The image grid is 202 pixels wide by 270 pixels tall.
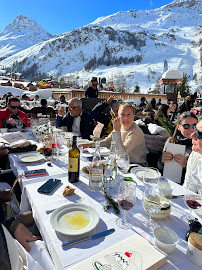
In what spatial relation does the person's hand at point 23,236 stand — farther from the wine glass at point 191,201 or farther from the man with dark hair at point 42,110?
the man with dark hair at point 42,110

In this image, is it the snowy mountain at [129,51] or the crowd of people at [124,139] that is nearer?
the crowd of people at [124,139]

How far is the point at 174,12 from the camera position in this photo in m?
194

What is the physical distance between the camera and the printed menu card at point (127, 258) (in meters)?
0.80

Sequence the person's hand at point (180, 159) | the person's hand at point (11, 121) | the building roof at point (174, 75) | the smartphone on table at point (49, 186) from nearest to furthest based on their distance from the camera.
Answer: the smartphone on table at point (49, 186) → the person's hand at point (180, 159) → the person's hand at point (11, 121) → the building roof at point (174, 75)

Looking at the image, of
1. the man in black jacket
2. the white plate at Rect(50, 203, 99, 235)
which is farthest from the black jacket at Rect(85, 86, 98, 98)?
the white plate at Rect(50, 203, 99, 235)

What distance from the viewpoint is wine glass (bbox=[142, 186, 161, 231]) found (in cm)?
108

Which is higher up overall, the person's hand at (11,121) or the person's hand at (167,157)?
the person's hand at (11,121)

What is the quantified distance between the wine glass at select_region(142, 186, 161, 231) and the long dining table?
0.04 metres

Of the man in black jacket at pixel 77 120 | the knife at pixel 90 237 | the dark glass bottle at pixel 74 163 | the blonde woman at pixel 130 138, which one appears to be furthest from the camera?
the man in black jacket at pixel 77 120

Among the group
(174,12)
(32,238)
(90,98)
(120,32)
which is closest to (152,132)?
(32,238)

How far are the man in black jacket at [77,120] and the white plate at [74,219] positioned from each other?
2472 millimetres

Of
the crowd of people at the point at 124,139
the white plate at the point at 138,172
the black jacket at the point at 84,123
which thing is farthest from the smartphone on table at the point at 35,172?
the black jacket at the point at 84,123

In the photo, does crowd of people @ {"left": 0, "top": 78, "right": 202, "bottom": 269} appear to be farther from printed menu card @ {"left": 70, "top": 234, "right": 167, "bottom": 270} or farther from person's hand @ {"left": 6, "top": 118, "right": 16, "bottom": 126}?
printed menu card @ {"left": 70, "top": 234, "right": 167, "bottom": 270}

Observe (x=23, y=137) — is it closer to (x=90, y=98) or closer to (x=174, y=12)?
(x=90, y=98)
